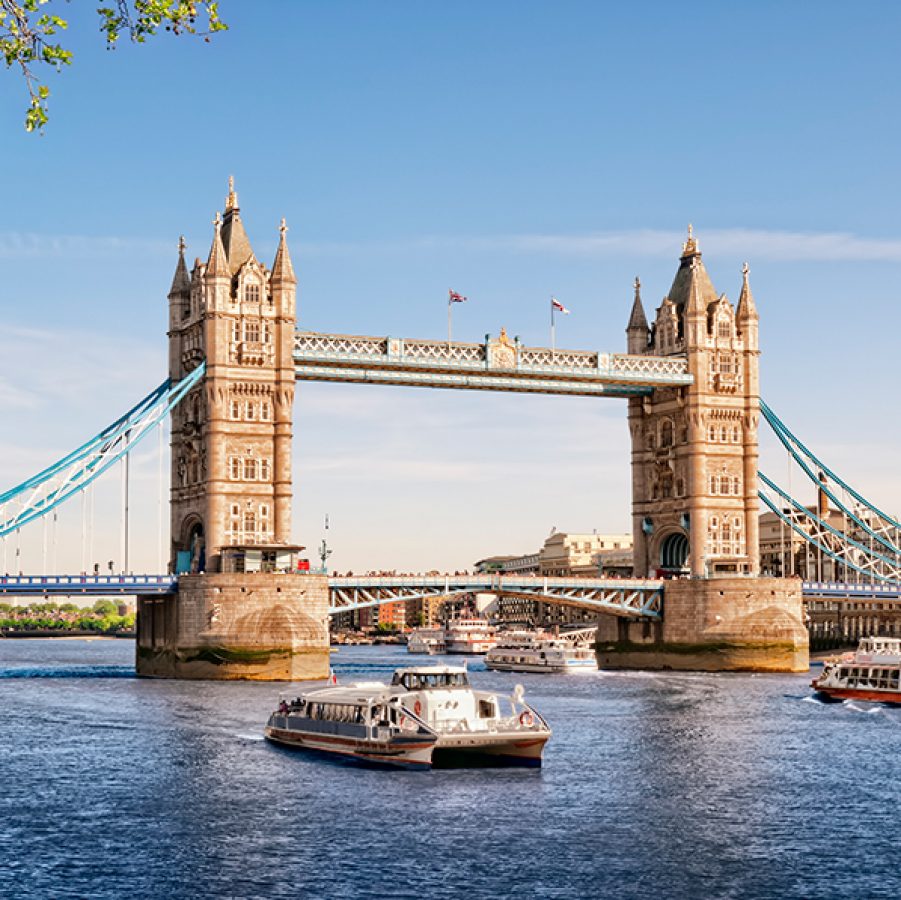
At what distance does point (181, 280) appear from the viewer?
120812 mm

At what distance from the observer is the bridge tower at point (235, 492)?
107500mm

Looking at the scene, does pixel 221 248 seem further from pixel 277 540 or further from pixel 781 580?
pixel 781 580

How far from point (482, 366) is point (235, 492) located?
69.3 feet

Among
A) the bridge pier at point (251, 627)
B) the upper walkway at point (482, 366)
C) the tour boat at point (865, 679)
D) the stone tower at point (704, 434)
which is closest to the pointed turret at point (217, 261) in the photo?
the upper walkway at point (482, 366)

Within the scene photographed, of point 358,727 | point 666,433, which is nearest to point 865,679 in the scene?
point 666,433

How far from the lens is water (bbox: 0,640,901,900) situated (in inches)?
1528

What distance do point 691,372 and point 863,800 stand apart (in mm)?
79025

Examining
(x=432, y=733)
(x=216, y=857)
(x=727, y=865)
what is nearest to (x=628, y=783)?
(x=432, y=733)

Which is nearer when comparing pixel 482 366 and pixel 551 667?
pixel 482 366

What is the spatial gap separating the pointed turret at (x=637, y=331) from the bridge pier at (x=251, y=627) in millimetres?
39377

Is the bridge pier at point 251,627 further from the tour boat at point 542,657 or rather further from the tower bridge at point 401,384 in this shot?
the tour boat at point 542,657

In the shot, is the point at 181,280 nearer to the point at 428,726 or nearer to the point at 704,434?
the point at 704,434

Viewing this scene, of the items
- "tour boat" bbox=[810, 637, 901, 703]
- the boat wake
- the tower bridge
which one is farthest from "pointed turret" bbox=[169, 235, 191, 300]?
"tour boat" bbox=[810, 637, 901, 703]

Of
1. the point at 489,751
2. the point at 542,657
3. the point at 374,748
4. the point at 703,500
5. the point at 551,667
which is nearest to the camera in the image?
the point at 489,751
